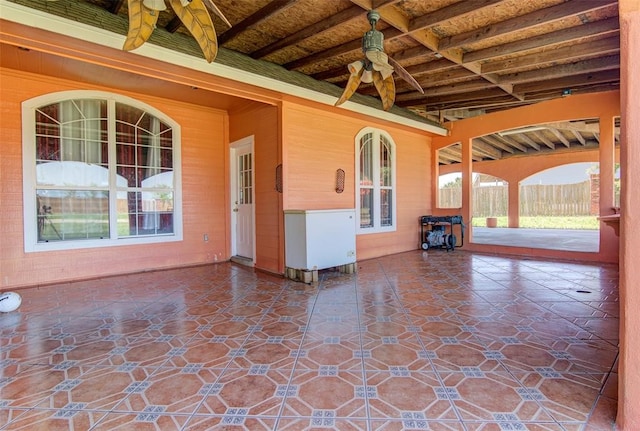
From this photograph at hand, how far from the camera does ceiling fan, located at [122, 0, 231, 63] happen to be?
2.50 metres

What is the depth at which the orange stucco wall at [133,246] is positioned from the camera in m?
4.18

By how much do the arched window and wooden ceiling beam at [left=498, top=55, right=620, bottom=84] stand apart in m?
2.38

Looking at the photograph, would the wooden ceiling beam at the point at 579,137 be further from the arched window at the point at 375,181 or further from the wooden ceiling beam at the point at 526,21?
the wooden ceiling beam at the point at 526,21

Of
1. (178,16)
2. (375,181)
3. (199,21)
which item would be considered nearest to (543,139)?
(375,181)

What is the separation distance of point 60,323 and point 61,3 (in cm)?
305

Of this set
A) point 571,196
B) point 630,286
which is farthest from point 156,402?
point 571,196

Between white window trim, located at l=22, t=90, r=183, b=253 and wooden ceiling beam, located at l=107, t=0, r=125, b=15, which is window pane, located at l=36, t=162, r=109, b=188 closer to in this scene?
white window trim, located at l=22, t=90, r=183, b=253

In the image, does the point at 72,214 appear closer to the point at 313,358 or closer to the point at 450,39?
the point at 313,358

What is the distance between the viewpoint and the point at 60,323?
306 centimetres

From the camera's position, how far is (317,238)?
4.70 m

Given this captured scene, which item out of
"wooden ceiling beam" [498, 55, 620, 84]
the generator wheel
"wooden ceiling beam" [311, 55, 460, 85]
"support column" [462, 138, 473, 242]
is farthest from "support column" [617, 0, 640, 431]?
"support column" [462, 138, 473, 242]

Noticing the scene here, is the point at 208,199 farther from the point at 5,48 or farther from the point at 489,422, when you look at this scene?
the point at 489,422

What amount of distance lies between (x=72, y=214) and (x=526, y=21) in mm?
6463

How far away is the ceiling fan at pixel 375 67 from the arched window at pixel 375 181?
222 cm
